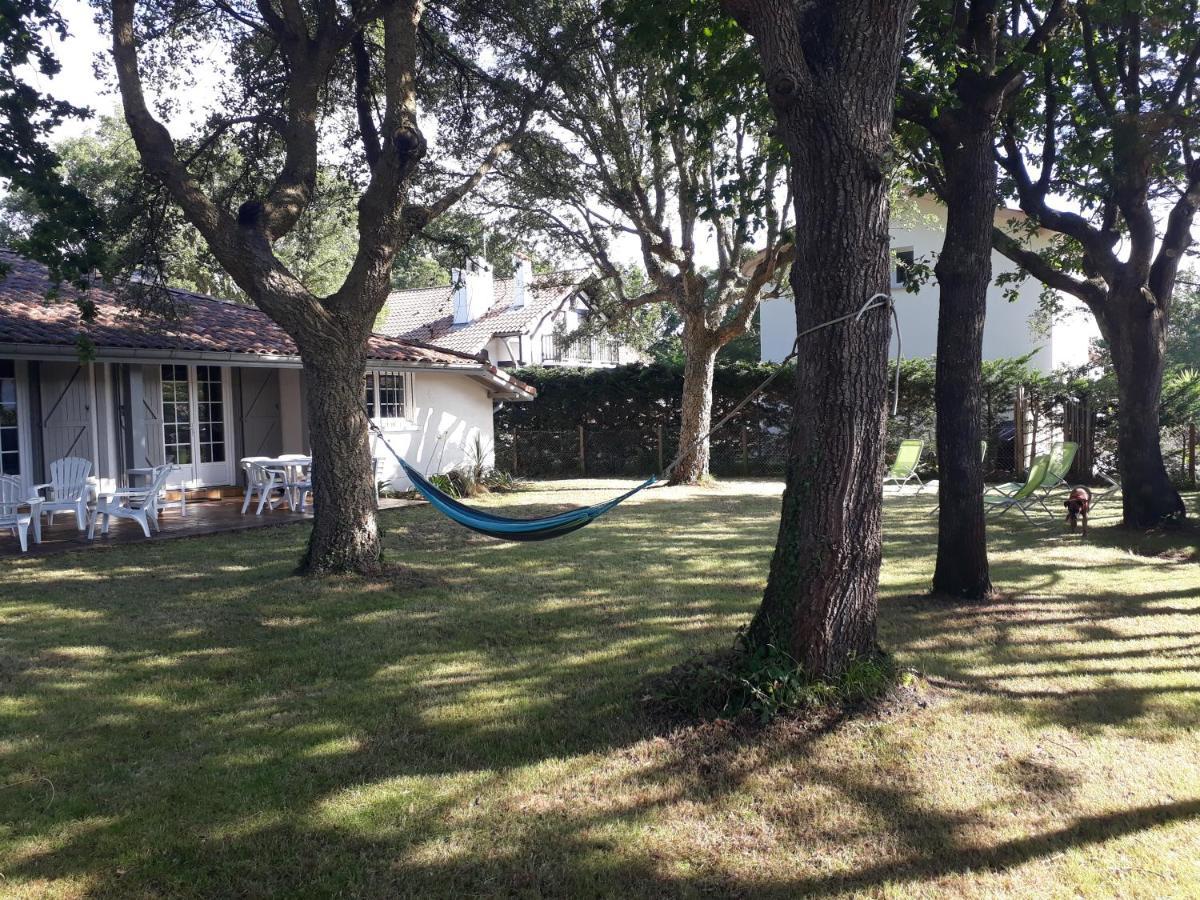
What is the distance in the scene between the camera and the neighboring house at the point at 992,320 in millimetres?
20875

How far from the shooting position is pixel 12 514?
29.8 feet

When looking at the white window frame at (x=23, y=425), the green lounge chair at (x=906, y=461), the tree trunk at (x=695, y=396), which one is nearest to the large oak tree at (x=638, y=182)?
the tree trunk at (x=695, y=396)

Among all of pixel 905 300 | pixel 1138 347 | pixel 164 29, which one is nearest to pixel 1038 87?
pixel 1138 347

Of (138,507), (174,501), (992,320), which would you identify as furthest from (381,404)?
(992,320)

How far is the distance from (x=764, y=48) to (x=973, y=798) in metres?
3.24

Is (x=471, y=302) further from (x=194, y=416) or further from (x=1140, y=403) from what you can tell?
(x=1140, y=403)

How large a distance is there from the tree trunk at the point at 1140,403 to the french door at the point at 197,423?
12285 millimetres

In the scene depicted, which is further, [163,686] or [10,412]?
[10,412]

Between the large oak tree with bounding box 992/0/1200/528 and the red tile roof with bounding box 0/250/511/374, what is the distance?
935cm

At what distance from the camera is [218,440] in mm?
14086

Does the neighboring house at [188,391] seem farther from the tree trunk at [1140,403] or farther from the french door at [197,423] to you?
the tree trunk at [1140,403]

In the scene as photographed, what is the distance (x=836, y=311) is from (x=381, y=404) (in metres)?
12.3

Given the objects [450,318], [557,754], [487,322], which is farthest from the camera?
[450,318]

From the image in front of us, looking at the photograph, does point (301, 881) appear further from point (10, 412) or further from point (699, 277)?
point (699, 277)
